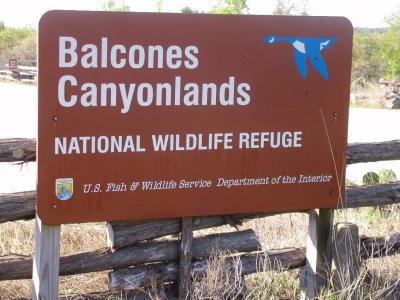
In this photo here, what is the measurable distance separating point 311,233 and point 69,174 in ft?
5.51

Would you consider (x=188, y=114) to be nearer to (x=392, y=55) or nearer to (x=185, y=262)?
(x=185, y=262)

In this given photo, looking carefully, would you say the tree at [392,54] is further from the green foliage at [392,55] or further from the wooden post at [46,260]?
the wooden post at [46,260]

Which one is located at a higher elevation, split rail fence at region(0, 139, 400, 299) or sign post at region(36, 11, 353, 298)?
sign post at region(36, 11, 353, 298)

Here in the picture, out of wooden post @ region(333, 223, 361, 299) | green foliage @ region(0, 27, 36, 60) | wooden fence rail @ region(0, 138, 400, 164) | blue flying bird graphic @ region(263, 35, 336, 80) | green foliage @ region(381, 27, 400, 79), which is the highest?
green foliage @ region(0, 27, 36, 60)

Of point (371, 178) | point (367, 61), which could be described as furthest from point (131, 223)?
point (367, 61)

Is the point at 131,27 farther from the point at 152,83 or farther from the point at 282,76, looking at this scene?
the point at 282,76

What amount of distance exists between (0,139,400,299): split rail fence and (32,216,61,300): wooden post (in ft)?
0.12

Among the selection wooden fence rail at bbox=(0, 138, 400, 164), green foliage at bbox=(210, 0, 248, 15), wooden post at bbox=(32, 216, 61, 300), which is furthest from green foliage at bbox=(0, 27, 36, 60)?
wooden post at bbox=(32, 216, 61, 300)

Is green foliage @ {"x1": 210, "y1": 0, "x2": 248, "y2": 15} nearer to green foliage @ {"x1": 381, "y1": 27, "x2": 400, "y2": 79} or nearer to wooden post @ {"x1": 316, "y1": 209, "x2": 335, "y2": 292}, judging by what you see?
green foliage @ {"x1": 381, "y1": 27, "x2": 400, "y2": 79}

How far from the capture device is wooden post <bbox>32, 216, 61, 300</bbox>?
3.76 metres

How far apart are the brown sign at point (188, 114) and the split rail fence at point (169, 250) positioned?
22 centimetres

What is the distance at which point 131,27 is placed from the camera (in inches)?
147

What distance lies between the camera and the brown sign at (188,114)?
3.64 m

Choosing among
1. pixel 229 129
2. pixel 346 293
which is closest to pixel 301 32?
pixel 229 129
